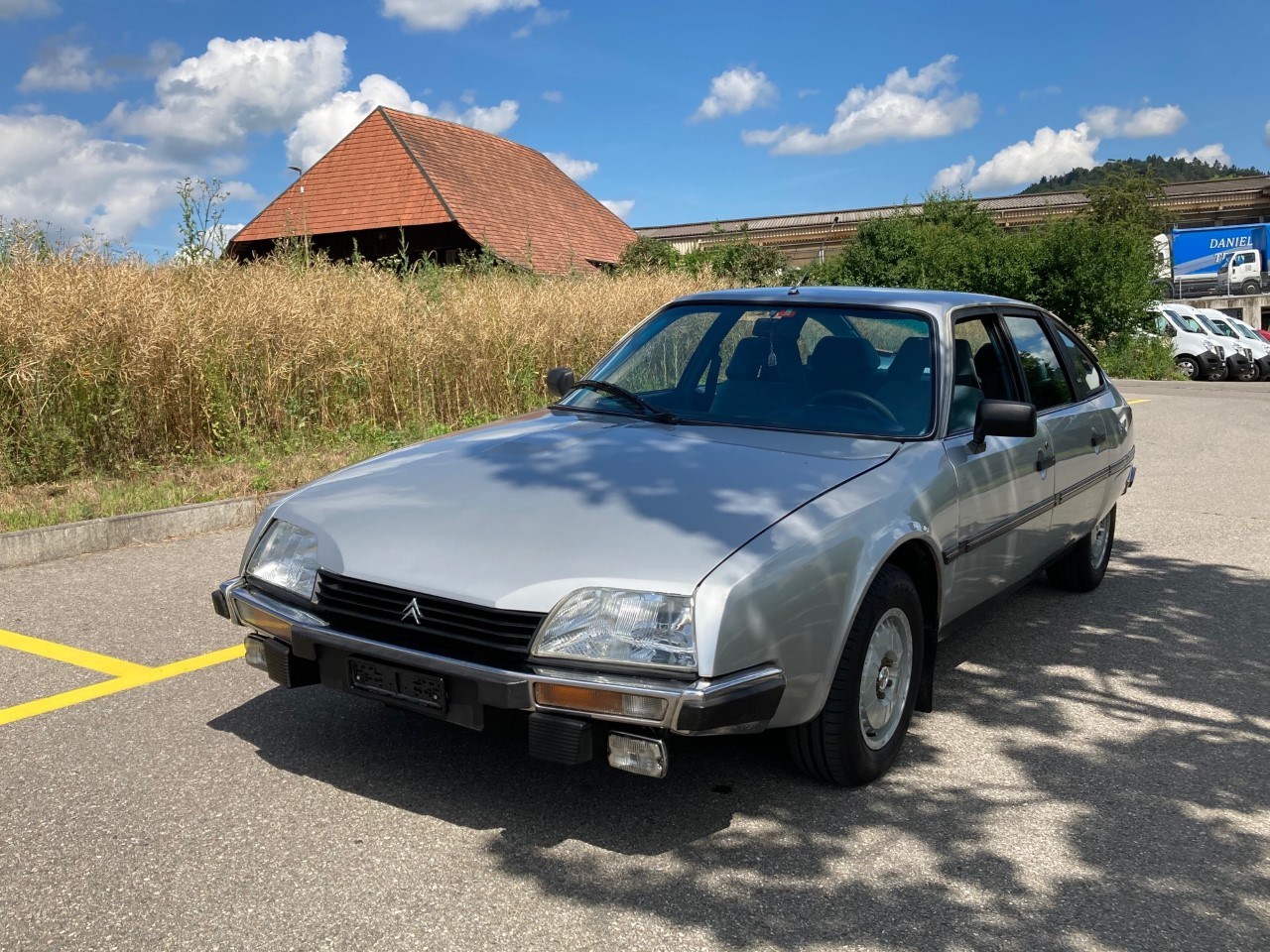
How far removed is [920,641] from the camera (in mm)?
3941

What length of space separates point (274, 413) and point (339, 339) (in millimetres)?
1032

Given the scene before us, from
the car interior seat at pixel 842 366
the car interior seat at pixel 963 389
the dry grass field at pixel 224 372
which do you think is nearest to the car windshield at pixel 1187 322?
the dry grass field at pixel 224 372

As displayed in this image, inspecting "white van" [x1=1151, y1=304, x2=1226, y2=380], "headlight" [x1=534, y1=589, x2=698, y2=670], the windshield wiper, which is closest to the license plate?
"headlight" [x1=534, y1=589, x2=698, y2=670]

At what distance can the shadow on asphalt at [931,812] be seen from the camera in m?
2.97

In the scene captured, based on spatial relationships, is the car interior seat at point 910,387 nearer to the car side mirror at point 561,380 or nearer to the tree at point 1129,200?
the car side mirror at point 561,380

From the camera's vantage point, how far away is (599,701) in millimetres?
2996

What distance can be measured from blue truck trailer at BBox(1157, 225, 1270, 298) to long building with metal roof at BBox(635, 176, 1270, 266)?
8839mm

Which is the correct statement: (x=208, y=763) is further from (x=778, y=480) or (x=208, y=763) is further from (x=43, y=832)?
(x=778, y=480)

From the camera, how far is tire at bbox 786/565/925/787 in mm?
3480

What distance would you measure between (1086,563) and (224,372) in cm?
716

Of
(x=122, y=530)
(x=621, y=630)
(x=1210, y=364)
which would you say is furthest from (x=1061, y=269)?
(x=621, y=630)

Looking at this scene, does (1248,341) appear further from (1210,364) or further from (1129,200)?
(1129,200)

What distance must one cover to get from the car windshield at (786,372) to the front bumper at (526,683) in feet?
4.85

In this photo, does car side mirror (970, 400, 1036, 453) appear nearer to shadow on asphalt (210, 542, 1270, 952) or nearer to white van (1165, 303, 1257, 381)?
shadow on asphalt (210, 542, 1270, 952)
